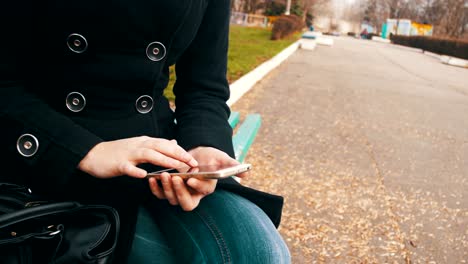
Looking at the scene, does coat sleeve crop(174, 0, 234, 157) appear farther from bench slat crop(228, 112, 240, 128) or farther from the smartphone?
bench slat crop(228, 112, 240, 128)

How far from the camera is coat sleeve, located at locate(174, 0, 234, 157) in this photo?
1.45 metres

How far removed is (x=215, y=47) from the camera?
5.06ft

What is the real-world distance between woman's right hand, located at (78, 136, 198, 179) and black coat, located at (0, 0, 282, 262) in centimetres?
3

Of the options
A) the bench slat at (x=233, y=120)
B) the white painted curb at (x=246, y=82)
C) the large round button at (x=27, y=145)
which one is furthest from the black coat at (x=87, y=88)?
the white painted curb at (x=246, y=82)

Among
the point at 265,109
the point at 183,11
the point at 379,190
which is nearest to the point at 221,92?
the point at 183,11

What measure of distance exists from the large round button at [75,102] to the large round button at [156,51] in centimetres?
22

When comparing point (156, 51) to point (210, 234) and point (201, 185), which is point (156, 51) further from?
point (210, 234)

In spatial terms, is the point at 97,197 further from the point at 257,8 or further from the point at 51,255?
the point at 257,8

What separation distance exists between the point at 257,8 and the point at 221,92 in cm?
5677

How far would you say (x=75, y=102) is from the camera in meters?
1.19

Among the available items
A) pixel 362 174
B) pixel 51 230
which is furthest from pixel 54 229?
pixel 362 174

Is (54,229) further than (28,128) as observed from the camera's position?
No

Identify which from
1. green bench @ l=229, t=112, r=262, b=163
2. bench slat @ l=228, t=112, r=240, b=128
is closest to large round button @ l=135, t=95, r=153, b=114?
green bench @ l=229, t=112, r=262, b=163

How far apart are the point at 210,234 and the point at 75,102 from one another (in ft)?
1.69
